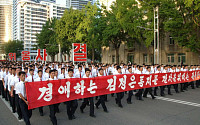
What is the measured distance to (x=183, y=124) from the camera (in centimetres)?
563

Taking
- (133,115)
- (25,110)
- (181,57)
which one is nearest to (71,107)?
(25,110)

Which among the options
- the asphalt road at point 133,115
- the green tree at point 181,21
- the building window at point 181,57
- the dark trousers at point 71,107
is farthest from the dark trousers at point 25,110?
the building window at point 181,57

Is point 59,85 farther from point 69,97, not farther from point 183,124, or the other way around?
point 183,124

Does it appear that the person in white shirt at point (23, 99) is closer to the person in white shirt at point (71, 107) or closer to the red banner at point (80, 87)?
the red banner at point (80, 87)

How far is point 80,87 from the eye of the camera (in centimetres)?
693

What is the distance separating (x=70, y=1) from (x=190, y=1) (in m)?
171

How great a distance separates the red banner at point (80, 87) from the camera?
5.78 meters

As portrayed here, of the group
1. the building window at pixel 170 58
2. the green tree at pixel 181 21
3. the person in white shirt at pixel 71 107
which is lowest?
the person in white shirt at pixel 71 107

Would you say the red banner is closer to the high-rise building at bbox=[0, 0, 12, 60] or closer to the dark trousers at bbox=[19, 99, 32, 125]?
the dark trousers at bbox=[19, 99, 32, 125]

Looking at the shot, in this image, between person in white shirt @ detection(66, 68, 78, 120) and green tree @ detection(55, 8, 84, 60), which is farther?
green tree @ detection(55, 8, 84, 60)

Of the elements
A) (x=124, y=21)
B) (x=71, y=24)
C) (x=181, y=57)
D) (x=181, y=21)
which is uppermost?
(x=71, y=24)

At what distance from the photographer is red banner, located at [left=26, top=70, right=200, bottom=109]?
5.78m

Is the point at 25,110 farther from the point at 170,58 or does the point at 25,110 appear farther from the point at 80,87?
the point at 170,58

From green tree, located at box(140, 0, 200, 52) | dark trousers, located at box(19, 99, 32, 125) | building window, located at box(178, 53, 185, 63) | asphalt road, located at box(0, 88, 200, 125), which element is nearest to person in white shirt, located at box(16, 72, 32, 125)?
dark trousers, located at box(19, 99, 32, 125)
